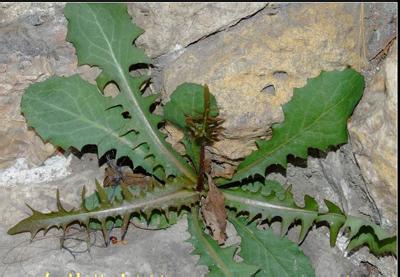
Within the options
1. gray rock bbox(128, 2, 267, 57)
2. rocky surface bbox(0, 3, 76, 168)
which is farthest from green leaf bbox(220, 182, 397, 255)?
rocky surface bbox(0, 3, 76, 168)

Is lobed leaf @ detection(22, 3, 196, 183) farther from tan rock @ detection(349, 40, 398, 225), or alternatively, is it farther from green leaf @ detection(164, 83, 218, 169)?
tan rock @ detection(349, 40, 398, 225)

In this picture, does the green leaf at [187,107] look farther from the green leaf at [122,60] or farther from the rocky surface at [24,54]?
the rocky surface at [24,54]

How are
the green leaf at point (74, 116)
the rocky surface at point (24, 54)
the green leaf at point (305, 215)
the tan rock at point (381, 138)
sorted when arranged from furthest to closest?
the green leaf at point (74, 116)
the rocky surface at point (24, 54)
the green leaf at point (305, 215)
the tan rock at point (381, 138)

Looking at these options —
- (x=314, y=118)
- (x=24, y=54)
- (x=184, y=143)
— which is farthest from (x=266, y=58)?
(x=24, y=54)

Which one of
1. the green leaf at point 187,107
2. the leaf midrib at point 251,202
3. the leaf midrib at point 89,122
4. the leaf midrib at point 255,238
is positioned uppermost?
the green leaf at point 187,107

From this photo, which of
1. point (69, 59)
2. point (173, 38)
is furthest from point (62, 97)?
point (173, 38)

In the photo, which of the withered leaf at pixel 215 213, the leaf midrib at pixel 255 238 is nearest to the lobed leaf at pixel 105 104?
the withered leaf at pixel 215 213

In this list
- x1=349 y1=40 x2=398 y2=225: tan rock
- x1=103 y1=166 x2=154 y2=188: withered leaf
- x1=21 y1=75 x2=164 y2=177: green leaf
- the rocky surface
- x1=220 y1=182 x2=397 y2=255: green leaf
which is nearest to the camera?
x1=349 y1=40 x2=398 y2=225: tan rock
